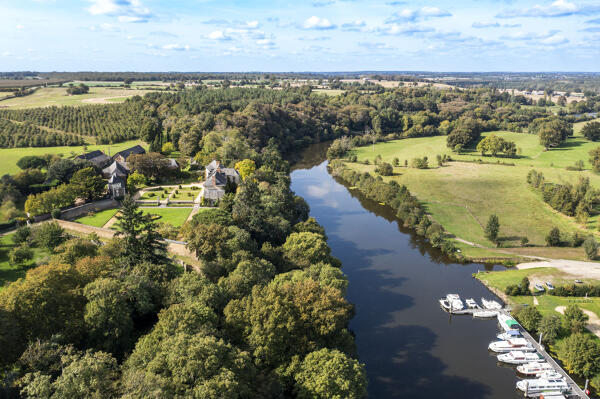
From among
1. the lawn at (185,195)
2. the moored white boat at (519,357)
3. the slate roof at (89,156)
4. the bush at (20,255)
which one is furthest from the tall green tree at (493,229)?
the slate roof at (89,156)

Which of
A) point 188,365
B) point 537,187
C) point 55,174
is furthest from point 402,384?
point 537,187

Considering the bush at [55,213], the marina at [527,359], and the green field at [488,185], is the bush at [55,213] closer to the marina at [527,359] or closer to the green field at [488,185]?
the marina at [527,359]

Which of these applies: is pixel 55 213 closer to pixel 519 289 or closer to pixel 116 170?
pixel 116 170

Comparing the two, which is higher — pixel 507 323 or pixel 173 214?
pixel 173 214

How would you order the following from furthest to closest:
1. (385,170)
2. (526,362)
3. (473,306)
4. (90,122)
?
(90,122) < (385,170) < (473,306) < (526,362)

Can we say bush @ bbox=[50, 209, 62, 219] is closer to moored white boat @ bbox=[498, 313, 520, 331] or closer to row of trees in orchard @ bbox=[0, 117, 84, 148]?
row of trees in orchard @ bbox=[0, 117, 84, 148]

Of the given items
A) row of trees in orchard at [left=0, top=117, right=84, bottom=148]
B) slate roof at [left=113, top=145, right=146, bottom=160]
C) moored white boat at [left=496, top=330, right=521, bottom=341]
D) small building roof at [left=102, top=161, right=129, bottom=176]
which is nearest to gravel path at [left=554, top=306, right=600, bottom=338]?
moored white boat at [left=496, top=330, right=521, bottom=341]

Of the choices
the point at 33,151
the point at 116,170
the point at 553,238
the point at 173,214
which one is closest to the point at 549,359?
the point at 553,238

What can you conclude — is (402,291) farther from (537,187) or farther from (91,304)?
(537,187)
